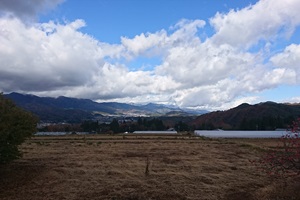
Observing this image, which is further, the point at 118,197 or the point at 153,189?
the point at 153,189

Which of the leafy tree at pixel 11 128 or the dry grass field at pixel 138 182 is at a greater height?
the leafy tree at pixel 11 128

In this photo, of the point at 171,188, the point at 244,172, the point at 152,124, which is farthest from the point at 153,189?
the point at 152,124

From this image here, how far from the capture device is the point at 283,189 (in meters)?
17.9

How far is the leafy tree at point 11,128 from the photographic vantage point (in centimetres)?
1914

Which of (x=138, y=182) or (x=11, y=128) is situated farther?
(x=11, y=128)

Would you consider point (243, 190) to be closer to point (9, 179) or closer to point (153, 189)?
point (153, 189)

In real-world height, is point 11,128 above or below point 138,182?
above

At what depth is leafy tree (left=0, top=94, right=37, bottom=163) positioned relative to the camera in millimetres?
19139

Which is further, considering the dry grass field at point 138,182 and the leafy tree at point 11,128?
the leafy tree at point 11,128

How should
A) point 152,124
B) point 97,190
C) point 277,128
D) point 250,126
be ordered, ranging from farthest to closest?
1. point 152,124
2. point 250,126
3. point 277,128
4. point 97,190

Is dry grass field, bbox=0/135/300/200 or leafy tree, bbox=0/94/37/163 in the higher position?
leafy tree, bbox=0/94/37/163

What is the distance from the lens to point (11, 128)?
19.8 m

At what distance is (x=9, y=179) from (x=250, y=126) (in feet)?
484

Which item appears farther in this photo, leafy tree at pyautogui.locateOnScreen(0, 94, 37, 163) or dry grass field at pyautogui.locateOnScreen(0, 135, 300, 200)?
leafy tree at pyautogui.locateOnScreen(0, 94, 37, 163)
